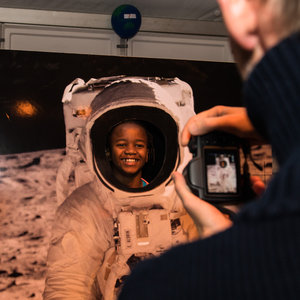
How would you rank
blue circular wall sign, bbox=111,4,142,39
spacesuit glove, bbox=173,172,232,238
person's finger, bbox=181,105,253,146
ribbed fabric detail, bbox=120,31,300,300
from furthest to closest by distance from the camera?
blue circular wall sign, bbox=111,4,142,39 < person's finger, bbox=181,105,253,146 < spacesuit glove, bbox=173,172,232,238 < ribbed fabric detail, bbox=120,31,300,300

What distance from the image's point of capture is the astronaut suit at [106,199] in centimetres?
141

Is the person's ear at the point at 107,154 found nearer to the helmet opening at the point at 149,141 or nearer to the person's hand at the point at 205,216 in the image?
the helmet opening at the point at 149,141

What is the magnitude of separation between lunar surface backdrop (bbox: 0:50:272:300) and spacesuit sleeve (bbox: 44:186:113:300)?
4 centimetres

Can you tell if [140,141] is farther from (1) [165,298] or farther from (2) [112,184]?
(1) [165,298]

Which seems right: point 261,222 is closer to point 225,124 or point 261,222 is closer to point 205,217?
point 205,217

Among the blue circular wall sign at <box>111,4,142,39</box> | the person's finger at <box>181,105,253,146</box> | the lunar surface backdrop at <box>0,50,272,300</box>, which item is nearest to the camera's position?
the person's finger at <box>181,105,253,146</box>

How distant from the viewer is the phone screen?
900 millimetres

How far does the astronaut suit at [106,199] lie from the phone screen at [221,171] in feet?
1.94

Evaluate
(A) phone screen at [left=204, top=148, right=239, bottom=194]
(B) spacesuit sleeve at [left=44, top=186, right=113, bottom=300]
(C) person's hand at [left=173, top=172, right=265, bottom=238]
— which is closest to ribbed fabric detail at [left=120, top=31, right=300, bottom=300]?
(C) person's hand at [left=173, top=172, right=265, bottom=238]

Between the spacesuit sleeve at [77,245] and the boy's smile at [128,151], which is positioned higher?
the boy's smile at [128,151]

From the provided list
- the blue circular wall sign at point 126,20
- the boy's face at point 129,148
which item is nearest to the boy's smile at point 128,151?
the boy's face at point 129,148

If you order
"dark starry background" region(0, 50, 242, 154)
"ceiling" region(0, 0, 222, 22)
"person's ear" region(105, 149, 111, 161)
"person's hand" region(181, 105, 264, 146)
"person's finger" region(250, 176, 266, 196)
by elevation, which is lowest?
"person's finger" region(250, 176, 266, 196)

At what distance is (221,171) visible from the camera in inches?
36.9

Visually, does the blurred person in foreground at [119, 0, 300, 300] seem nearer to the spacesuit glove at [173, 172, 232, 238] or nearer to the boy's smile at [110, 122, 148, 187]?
Answer: the spacesuit glove at [173, 172, 232, 238]
